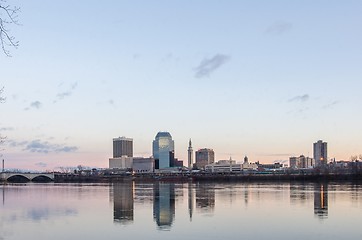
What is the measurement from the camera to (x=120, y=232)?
103 feet

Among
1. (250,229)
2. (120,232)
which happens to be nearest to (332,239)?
(250,229)

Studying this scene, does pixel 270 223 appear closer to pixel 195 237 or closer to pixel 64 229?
pixel 195 237

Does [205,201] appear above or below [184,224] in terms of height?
below

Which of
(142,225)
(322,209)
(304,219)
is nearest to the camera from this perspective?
(142,225)

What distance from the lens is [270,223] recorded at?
36.2 metres

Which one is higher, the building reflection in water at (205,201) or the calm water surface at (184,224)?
the calm water surface at (184,224)

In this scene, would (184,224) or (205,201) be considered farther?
(205,201)

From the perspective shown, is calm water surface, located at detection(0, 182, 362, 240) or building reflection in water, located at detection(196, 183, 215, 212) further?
building reflection in water, located at detection(196, 183, 215, 212)

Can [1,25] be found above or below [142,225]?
above

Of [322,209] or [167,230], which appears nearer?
[167,230]

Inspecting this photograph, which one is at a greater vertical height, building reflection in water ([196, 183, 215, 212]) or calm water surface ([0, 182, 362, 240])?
calm water surface ([0, 182, 362, 240])

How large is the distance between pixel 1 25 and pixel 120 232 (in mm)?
22160

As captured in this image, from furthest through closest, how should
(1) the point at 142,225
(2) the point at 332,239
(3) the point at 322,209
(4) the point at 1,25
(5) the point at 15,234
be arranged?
(3) the point at 322,209
(1) the point at 142,225
(5) the point at 15,234
(2) the point at 332,239
(4) the point at 1,25

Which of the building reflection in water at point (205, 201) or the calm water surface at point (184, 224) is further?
the building reflection in water at point (205, 201)
